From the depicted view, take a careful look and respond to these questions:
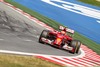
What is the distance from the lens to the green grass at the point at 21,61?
8.66m

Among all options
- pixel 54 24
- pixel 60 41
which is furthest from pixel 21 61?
pixel 54 24

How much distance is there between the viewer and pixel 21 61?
938 centimetres

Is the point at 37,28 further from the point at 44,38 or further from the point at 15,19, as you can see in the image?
the point at 44,38

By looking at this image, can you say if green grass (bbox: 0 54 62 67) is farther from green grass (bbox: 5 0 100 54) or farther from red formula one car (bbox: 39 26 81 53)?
green grass (bbox: 5 0 100 54)

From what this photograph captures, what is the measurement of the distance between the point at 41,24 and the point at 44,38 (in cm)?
617

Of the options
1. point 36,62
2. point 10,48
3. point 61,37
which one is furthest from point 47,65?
point 61,37

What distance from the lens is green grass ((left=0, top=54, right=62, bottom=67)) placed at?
28.4 feet

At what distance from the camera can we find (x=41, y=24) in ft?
67.4

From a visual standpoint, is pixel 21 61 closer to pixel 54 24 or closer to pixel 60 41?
pixel 60 41

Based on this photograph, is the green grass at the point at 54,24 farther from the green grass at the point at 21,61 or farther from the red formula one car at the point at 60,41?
the green grass at the point at 21,61

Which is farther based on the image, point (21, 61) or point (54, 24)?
point (54, 24)

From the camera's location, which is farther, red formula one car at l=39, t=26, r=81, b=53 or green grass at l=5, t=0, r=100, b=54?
green grass at l=5, t=0, r=100, b=54

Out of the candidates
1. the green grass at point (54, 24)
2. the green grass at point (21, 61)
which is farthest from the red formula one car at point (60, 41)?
the green grass at point (54, 24)

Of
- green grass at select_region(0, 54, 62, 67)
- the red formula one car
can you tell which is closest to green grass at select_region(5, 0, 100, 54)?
the red formula one car
